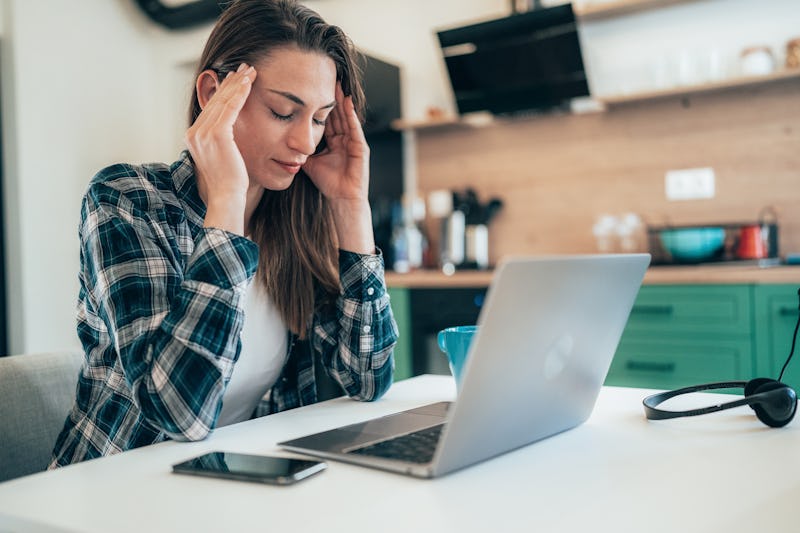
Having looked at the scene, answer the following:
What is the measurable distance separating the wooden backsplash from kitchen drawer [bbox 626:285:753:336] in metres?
0.62

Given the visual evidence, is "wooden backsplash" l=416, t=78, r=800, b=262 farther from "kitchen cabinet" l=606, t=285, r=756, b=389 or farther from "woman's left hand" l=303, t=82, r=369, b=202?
"woman's left hand" l=303, t=82, r=369, b=202

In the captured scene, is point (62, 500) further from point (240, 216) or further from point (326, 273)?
point (326, 273)

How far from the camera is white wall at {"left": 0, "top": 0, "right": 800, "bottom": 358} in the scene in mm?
3717

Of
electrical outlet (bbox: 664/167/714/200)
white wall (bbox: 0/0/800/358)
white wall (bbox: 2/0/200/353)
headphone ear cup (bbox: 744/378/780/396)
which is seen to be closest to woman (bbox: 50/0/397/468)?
headphone ear cup (bbox: 744/378/780/396)

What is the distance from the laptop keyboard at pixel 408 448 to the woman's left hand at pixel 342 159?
2.16 feet

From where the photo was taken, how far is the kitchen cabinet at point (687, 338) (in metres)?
2.54

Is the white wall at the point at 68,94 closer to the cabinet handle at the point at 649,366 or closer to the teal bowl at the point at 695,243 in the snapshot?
the teal bowl at the point at 695,243

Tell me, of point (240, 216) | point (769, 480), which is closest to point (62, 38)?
point (240, 216)

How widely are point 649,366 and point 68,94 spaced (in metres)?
3.17

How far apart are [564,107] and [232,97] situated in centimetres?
246

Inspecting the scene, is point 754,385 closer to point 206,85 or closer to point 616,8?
point 206,85

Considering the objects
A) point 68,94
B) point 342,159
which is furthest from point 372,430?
point 68,94

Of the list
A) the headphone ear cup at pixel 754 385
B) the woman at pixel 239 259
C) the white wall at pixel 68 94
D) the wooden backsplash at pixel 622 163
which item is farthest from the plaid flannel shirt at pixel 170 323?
the white wall at pixel 68 94

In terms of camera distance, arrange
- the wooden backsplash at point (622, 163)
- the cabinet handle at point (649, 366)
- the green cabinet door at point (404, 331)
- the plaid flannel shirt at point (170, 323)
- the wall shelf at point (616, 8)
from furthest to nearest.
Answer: the green cabinet door at point (404, 331)
the wall shelf at point (616, 8)
the wooden backsplash at point (622, 163)
the cabinet handle at point (649, 366)
the plaid flannel shirt at point (170, 323)
